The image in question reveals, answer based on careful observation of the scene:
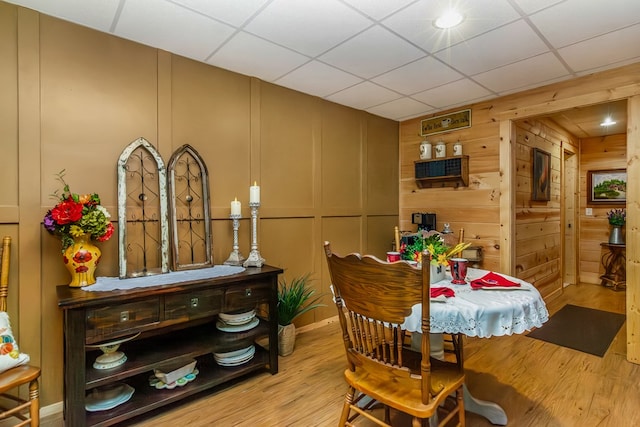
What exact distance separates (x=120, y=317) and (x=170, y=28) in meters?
1.76

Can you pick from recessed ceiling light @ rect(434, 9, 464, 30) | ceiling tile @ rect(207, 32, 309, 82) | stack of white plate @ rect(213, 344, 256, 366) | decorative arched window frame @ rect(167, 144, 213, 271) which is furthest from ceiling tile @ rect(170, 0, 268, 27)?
stack of white plate @ rect(213, 344, 256, 366)

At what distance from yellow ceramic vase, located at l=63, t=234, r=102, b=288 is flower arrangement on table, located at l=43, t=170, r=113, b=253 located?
4cm

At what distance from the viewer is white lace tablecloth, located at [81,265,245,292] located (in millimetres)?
1913

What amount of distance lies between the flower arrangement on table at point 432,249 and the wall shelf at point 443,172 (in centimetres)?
183

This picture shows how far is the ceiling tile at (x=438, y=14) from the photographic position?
186 centimetres

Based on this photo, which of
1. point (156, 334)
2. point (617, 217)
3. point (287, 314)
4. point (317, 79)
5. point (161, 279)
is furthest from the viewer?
point (617, 217)

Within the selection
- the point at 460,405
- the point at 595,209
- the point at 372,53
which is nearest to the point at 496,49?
the point at 372,53

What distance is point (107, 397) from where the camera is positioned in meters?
1.90

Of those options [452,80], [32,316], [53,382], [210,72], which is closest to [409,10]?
[452,80]

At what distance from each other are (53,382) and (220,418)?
3.39 ft

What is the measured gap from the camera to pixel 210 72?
103 inches

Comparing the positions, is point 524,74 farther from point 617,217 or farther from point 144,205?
point 617,217

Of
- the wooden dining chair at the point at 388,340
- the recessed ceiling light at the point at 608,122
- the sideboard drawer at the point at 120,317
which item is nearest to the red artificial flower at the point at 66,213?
the sideboard drawer at the point at 120,317

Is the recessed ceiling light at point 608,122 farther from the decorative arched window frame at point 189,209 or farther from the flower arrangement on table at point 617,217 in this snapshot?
the decorative arched window frame at point 189,209
